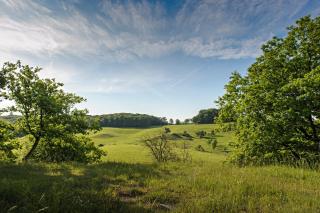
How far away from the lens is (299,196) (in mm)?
Result: 6535

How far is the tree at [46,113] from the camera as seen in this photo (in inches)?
857

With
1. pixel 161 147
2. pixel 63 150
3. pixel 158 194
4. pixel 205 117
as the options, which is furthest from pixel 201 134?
pixel 158 194

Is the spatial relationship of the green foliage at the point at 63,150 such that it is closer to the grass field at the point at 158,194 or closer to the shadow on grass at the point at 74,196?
the grass field at the point at 158,194

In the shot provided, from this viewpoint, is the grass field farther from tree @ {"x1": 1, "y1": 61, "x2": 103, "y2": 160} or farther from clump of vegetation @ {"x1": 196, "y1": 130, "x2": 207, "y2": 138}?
clump of vegetation @ {"x1": 196, "y1": 130, "x2": 207, "y2": 138}

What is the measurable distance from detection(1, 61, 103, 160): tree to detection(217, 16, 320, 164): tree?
50.5 feet

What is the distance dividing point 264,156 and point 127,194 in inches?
597

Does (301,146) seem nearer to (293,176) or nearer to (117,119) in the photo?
(293,176)

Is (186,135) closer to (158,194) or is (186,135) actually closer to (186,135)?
(186,135)

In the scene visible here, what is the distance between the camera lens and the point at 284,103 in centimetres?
1747

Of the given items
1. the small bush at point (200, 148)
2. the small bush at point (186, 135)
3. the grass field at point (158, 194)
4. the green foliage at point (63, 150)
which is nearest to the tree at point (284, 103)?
the grass field at point (158, 194)

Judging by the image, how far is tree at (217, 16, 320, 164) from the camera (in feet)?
56.1

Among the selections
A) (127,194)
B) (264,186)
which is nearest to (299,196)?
(264,186)

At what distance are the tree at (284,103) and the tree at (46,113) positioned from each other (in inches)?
606

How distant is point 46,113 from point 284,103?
20.6 meters
